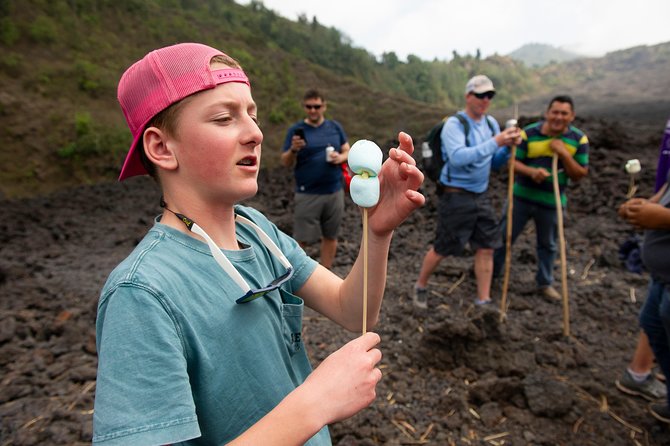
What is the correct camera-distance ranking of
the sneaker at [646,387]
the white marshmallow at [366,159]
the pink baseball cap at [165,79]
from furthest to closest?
the sneaker at [646,387]
the white marshmallow at [366,159]
the pink baseball cap at [165,79]

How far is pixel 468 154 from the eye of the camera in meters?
3.72

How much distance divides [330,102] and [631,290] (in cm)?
1605

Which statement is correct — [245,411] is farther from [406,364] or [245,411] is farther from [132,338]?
[406,364]

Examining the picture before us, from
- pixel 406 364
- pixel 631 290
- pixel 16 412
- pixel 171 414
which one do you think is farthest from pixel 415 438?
pixel 631 290

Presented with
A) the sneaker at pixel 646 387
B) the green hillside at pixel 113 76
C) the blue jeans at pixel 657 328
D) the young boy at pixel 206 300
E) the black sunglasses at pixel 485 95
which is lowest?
the sneaker at pixel 646 387

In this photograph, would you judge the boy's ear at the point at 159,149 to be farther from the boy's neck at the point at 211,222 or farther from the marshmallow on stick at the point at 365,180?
the marshmallow on stick at the point at 365,180

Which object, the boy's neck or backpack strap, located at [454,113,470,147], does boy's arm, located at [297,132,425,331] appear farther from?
backpack strap, located at [454,113,470,147]

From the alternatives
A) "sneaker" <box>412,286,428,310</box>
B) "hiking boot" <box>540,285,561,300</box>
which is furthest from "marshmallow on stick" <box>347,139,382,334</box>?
"hiking boot" <box>540,285,561,300</box>

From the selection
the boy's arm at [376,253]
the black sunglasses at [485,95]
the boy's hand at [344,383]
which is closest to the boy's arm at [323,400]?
the boy's hand at [344,383]

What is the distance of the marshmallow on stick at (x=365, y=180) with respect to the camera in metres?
1.24

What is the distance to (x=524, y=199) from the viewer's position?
4.46 meters

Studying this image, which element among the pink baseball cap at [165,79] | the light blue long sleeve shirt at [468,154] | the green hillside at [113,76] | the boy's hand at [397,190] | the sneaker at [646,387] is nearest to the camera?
the pink baseball cap at [165,79]

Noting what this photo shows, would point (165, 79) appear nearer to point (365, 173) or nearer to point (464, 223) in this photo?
point (365, 173)

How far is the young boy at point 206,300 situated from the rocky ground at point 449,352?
189 centimetres
